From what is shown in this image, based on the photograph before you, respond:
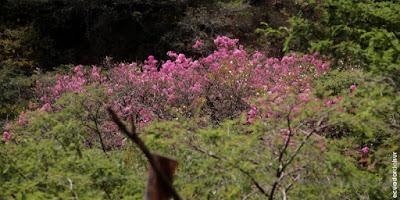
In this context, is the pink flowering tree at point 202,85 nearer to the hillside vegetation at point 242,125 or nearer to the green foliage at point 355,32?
the hillside vegetation at point 242,125

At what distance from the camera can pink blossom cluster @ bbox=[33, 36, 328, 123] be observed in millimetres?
7711

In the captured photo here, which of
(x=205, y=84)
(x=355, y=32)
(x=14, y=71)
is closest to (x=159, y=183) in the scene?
(x=355, y=32)

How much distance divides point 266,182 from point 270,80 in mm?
6156

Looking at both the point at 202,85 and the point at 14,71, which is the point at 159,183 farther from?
the point at 14,71

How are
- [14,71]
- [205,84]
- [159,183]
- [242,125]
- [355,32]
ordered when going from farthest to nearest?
[14,71] < [205,84] < [355,32] < [242,125] < [159,183]

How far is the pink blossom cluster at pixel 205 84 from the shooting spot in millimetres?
7711

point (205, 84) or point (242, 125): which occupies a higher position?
point (242, 125)

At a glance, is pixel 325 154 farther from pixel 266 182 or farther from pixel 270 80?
pixel 270 80

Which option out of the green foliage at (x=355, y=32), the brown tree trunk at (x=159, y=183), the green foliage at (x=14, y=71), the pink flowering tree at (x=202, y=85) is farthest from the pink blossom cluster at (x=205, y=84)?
the brown tree trunk at (x=159, y=183)

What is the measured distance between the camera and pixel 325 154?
2713 mm

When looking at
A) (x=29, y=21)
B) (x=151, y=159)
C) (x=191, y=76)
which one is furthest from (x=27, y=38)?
(x=151, y=159)

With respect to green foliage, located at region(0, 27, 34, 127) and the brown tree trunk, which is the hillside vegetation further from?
the brown tree trunk

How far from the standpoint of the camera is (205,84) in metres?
8.20

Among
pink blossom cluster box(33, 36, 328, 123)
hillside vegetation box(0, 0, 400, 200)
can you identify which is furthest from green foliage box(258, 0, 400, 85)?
pink blossom cluster box(33, 36, 328, 123)
